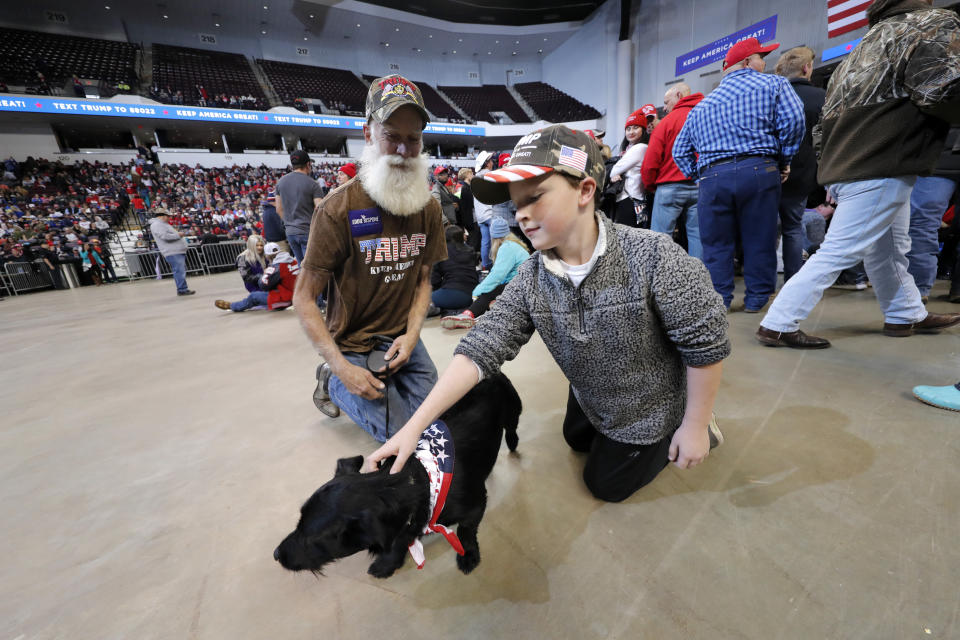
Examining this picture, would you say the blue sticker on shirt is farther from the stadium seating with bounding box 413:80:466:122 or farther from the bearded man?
the stadium seating with bounding box 413:80:466:122

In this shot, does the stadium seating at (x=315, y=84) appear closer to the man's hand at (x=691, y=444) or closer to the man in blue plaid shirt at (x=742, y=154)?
the man in blue plaid shirt at (x=742, y=154)

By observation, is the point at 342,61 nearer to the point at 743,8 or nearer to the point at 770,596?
the point at 743,8

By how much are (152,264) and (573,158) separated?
42.9ft

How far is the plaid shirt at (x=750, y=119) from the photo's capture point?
229 centimetres

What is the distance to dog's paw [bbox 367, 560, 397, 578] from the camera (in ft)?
3.24

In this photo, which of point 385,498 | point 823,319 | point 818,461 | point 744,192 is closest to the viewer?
point 385,498

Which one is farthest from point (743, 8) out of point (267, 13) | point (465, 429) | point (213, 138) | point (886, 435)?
point (213, 138)

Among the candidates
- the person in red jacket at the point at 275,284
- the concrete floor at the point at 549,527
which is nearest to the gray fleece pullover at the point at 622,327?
the concrete floor at the point at 549,527

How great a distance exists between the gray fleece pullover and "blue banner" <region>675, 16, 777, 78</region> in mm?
13566

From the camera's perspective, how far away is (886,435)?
4.53ft

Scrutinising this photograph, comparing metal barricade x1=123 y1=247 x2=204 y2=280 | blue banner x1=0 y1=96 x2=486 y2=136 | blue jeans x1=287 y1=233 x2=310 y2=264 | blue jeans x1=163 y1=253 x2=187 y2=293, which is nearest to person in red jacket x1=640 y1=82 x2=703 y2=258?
blue jeans x1=287 y1=233 x2=310 y2=264

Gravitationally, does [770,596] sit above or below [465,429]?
below

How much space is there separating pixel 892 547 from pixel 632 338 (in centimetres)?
85

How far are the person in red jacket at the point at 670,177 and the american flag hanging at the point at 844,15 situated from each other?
31.6 ft
